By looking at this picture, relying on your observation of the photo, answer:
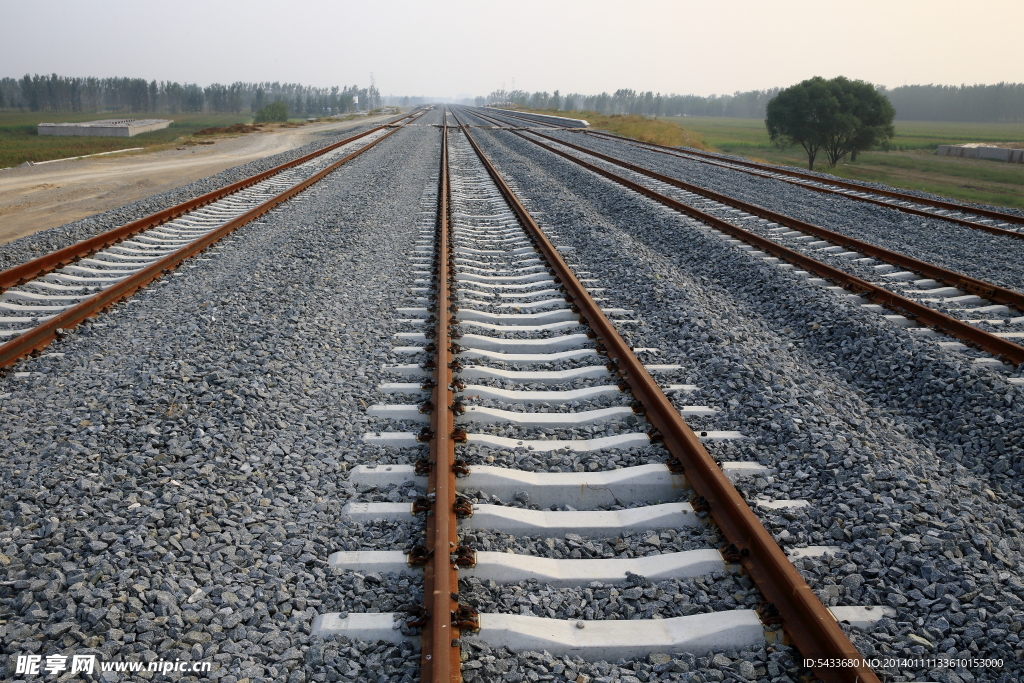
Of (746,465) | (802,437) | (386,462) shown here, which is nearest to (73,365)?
(386,462)

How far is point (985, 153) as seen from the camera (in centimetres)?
5472

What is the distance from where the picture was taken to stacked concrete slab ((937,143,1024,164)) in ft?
164

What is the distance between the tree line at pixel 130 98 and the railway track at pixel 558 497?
164887 mm

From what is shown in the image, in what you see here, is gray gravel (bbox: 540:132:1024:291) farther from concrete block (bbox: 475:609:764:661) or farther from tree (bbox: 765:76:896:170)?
tree (bbox: 765:76:896:170)

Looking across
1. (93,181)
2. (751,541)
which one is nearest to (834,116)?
(93,181)

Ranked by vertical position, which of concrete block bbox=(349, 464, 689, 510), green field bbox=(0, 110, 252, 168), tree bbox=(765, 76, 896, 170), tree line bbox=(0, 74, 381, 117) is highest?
tree line bbox=(0, 74, 381, 117)

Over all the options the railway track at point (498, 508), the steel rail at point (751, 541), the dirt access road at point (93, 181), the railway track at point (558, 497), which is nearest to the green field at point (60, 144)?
the dirt access road at point (93, 181)

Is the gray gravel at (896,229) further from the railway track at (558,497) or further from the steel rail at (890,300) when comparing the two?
the railway track at (558,497)

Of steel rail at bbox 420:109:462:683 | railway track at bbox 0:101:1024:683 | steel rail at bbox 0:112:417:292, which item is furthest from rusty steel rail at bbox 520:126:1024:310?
steel rail at bbox 0:112:417:292

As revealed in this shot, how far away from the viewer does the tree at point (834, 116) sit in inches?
1891

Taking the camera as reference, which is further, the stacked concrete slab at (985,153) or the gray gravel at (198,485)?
the stacked concrete slab at (985,153)

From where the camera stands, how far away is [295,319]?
6285 millimetres

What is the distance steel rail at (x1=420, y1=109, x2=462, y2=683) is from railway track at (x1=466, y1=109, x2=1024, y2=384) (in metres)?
4.49

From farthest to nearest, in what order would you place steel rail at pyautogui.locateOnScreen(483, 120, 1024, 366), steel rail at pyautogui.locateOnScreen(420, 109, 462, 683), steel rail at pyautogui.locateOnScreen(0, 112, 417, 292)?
steel rail at pyautogui.locateOnScreen(0, 112, 417, 292) < steel rail at pyautogui.locateOnScreen(483, 120, 1024, 366) < steel rail at pyautogui.locateOnScreen(420, 109, 462, 683)
